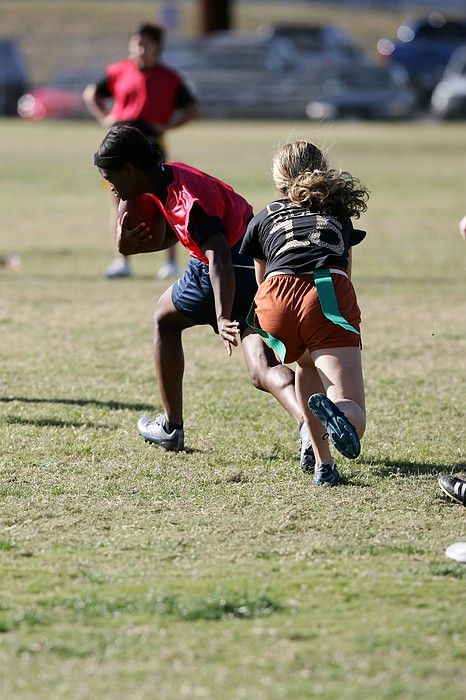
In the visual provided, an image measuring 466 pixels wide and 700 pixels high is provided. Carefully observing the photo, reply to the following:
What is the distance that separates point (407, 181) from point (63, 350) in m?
13.1

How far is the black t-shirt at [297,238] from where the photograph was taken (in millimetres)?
5711

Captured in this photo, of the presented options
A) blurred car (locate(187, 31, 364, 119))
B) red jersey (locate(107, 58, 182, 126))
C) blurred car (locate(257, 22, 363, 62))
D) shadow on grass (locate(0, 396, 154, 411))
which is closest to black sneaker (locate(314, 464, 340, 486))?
shadow on grass (locate(0, 396, 154, 411))

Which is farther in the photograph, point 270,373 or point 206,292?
point 270,373

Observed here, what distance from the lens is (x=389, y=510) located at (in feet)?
18.4

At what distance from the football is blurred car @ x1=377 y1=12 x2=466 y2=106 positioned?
107 ft

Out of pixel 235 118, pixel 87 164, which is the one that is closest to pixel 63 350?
pixel 87 164

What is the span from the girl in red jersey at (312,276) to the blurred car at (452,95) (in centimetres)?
3067

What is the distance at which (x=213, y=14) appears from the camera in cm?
4303

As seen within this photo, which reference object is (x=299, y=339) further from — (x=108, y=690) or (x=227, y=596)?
(x=108, y=690)

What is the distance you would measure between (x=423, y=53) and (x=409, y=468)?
3367cm

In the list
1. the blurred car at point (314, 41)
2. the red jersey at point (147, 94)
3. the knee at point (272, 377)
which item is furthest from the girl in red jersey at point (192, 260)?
the blurred car at point (314, 41)

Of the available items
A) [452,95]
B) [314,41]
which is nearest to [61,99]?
[314,41]

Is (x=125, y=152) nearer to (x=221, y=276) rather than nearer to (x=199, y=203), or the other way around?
(x=199, y=203)

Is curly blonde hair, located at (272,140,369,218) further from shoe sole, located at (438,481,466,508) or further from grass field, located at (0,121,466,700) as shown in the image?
shoe sole, located at (438,481,466,508)
